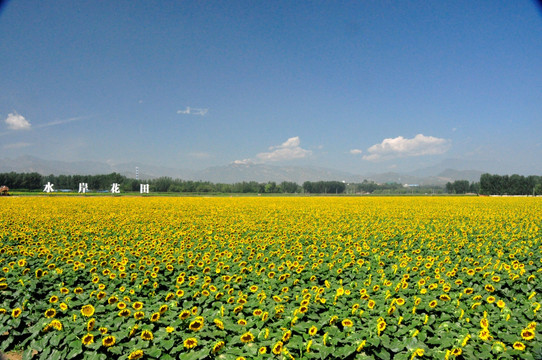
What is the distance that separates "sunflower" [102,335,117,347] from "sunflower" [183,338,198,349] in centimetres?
88

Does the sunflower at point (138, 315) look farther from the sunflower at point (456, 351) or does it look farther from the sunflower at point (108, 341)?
the sunflower at point (456, 351)

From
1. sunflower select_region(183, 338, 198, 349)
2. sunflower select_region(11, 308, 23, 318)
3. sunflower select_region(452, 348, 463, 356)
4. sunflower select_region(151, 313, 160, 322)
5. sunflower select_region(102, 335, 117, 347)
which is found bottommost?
sunflower select_region(452, 348, 463, 356)

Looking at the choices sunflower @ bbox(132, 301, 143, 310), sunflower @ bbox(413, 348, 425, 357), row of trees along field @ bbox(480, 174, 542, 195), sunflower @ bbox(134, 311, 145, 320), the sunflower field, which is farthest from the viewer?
row of trees along field @ bbox(480, 174, 542, 195)

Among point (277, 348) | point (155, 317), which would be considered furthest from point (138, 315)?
point (277, 348)

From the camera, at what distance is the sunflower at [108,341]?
378cm

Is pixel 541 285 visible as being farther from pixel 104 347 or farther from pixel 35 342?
pixel 35 342

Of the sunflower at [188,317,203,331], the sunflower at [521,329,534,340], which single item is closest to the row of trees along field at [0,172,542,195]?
the sunflower at [188,317,203,331]

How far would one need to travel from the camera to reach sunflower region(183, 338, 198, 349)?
143 inches

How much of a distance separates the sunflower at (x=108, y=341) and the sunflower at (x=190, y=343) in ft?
2.88

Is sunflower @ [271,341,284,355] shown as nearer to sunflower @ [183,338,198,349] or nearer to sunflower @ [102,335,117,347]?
sunflower @ [183,338,198,349]

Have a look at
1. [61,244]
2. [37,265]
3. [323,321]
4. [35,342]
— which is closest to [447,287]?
[323,321]

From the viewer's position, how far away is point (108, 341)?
3.83 meters

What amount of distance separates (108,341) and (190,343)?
3.32ft

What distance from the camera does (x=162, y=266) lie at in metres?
7.16
